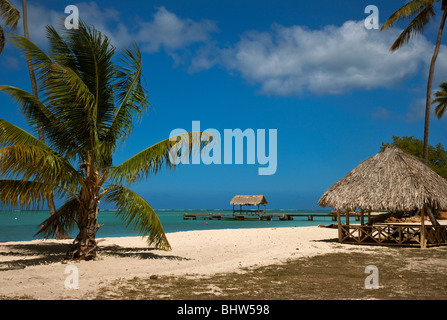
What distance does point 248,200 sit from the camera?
191 feet

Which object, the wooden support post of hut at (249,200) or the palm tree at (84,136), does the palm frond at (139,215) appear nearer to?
the palm tree at (84,136)

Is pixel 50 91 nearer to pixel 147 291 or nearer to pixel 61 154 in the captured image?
pixel 61 154

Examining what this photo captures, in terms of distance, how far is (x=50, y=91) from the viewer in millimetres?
10867

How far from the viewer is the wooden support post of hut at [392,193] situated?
1494 centimetres

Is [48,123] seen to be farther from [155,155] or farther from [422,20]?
[422,20]

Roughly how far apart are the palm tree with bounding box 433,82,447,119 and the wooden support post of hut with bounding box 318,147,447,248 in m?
29.7

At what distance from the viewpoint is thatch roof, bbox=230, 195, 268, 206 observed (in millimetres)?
57453

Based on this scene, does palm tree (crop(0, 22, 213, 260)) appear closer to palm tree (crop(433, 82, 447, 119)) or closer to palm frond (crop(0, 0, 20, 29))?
palm frond (crop(0, 0, 20, 29))

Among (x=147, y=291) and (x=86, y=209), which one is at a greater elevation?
(x=86, y=209)

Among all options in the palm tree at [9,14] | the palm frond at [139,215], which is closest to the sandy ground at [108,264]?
the palm frond at [139,215]

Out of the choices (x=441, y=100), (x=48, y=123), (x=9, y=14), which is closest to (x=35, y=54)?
(x=48, y=123)

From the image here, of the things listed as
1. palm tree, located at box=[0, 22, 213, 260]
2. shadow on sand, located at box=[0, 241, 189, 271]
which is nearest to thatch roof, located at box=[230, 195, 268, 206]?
shadow on sand, located at box=[0, 241, 189, 271]

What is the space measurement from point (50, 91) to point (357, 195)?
38.1ft

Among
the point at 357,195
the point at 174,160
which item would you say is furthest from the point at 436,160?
the point at 174,160
